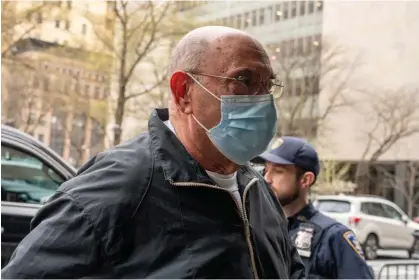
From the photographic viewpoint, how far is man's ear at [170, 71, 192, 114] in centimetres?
144

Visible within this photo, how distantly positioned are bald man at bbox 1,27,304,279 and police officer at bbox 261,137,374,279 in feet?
2.81

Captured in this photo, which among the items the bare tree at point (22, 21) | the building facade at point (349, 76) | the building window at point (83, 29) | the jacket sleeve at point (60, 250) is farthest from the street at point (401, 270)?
the building window at point (83, 29)

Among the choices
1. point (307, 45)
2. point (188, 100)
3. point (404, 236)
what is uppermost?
point (307, 45)

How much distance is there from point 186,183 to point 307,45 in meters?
15.1

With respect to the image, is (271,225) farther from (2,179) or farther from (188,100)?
(2,179)

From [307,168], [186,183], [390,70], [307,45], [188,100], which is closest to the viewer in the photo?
[186,183]

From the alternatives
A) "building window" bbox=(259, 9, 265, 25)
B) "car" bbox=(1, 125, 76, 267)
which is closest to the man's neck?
"car" bbox=(1, 125, 76, 267)

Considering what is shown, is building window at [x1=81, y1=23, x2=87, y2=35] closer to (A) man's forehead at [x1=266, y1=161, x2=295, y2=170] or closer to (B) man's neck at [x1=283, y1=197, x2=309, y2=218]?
(A) man's forehead at [x1=266, y1=161, x2=295, y2=170]

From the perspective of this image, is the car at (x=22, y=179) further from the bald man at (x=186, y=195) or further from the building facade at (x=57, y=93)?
the building facade at (x=57, y=93)

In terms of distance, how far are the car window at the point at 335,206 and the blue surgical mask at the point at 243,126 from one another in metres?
11.3

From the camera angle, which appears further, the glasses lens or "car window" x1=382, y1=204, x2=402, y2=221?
"car window" x1=382, y1=204, x2=402, y2=221

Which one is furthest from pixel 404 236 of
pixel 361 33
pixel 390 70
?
pixel 361 33

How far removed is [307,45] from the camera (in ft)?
51.9

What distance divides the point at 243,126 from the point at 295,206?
1.30m
